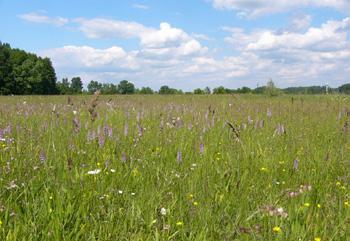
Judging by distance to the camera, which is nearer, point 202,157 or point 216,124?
point 202,157

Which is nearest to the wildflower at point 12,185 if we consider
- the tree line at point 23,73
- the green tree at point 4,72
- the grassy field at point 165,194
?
the grassy field at point 165,194

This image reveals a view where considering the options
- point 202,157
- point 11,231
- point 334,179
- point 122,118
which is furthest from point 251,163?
point 122,118

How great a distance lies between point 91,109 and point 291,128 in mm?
4204

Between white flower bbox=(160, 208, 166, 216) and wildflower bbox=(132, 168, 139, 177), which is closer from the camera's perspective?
white flower bbox=(160, 208, 166, 216)

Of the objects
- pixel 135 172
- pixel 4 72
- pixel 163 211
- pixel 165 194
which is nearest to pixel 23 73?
pixel 4 72

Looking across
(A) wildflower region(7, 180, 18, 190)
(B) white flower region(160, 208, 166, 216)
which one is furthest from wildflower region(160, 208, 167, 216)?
(A) wildflower region(7, 180, 18, 190)

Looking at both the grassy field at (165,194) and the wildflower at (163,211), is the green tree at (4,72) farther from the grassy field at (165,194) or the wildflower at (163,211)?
the wildflower at (163,211)

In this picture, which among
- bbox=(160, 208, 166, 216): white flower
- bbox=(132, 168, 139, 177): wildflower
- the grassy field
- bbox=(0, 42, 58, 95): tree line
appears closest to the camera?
the grassy field

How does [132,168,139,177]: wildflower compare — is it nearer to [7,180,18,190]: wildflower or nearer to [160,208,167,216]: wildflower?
[160,208,167,216]: wildflower

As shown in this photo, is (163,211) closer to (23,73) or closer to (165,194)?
(165,194)

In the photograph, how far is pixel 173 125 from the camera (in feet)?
21.2

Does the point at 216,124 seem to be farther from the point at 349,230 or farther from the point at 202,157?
the point at 349,230

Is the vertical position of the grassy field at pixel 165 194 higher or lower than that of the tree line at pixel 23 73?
lower

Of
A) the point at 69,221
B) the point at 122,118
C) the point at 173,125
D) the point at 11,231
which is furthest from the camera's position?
the point at 122,118
